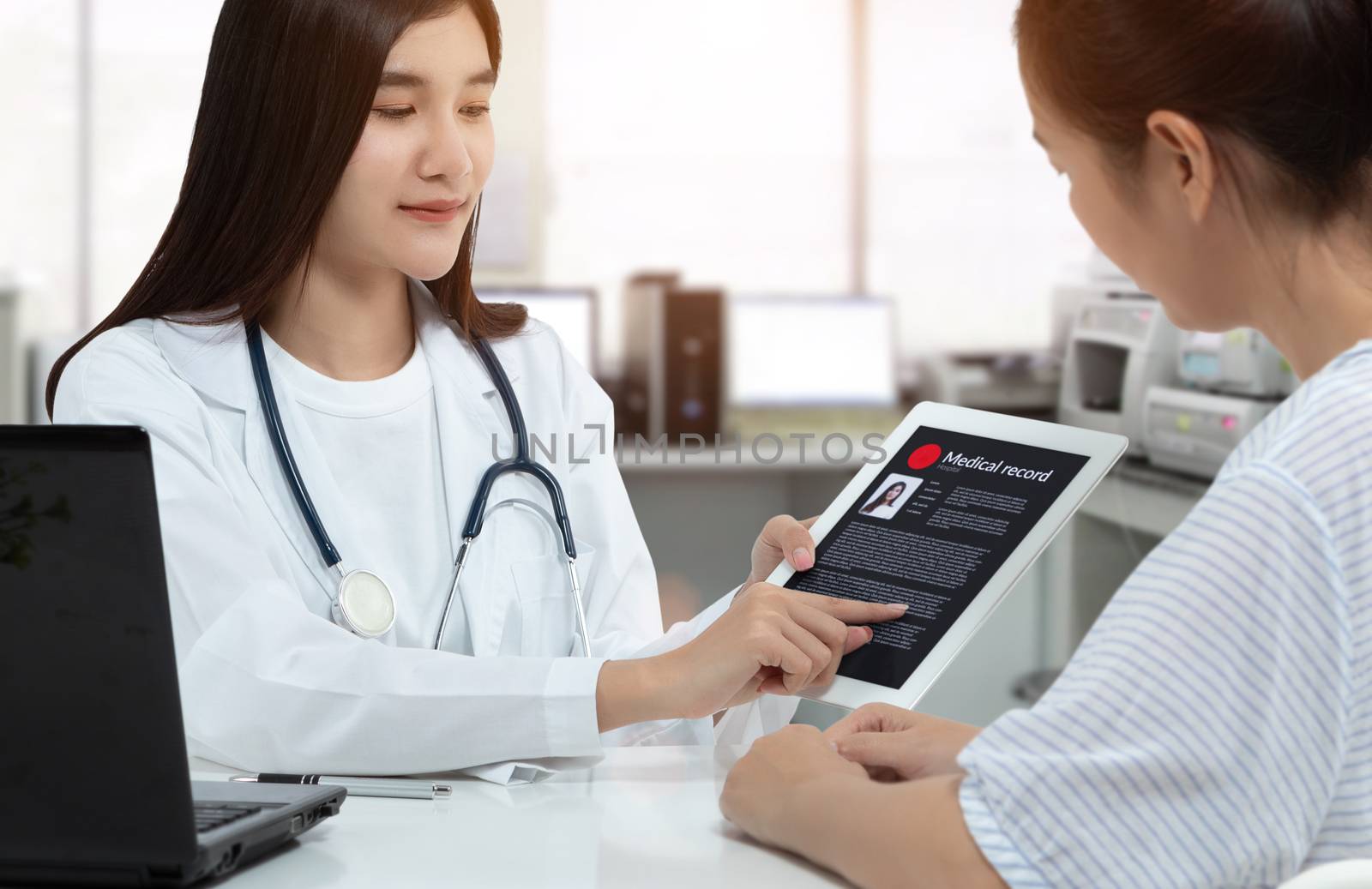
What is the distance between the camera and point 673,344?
12.8ft

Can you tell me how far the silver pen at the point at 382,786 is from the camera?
964 millimetres

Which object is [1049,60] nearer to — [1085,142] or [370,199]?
[1085,142]

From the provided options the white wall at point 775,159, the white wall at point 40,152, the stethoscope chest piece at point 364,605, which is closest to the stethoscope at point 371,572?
the stethoscope chest piece at point 364,605

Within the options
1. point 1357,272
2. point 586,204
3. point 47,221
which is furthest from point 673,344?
point 1357,272

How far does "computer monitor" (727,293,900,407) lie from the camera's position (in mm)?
4230

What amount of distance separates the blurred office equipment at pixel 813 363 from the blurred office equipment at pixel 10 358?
2144 millimetres

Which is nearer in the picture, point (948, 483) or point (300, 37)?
point (948, 483)

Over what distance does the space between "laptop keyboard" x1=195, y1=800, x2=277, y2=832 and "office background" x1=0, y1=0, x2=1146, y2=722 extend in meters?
3.58

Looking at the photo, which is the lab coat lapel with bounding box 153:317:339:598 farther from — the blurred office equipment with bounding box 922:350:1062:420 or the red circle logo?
the blurred office equipment with bounding box 922:350:1062:420

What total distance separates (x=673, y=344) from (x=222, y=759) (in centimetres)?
292

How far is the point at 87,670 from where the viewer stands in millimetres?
676

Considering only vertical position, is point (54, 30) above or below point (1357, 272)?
above

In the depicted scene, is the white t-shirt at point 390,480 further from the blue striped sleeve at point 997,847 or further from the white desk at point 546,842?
the blue striped sleeve at point 997,847

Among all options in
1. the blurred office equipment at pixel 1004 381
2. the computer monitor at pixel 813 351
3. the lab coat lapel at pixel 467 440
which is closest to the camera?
the lab coat lapel at pixel 467 440
